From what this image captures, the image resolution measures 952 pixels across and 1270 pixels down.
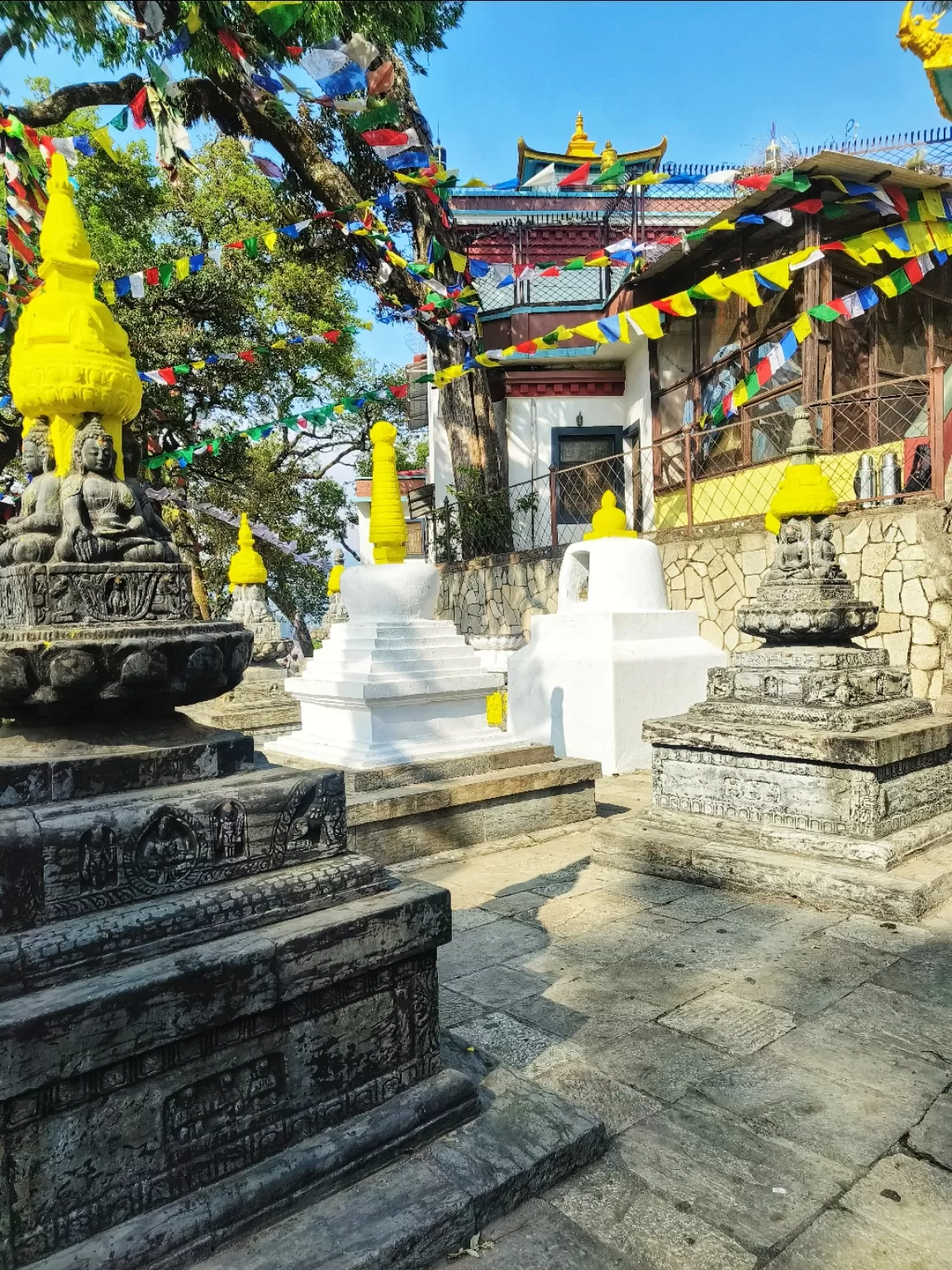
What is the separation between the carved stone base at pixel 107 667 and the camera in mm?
1993

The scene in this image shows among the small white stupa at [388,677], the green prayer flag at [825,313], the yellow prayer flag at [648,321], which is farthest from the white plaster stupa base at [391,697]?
the green prayer flag at [825,313]

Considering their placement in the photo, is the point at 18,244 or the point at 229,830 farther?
the point at 18,244

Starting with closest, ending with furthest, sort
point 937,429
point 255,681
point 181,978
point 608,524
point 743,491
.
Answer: point 181,978 < point 937,429 < point 608,524 < point 255,681 < point 743,491

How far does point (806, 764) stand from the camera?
14.8ft

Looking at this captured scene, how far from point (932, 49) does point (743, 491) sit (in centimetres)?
560

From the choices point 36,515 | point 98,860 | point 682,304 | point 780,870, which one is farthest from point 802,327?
point 98,860

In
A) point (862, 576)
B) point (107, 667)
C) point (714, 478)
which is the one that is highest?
point (714, 478)

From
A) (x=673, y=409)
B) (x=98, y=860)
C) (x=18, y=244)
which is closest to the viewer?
(x=98, y=860)

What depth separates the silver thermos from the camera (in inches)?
344

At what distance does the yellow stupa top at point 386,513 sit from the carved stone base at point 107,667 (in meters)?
4.48

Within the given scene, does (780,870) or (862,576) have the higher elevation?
(862,576)

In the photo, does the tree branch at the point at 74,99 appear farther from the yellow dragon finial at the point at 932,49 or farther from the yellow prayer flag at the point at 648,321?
the yellow dragon finial at the point at 932,49

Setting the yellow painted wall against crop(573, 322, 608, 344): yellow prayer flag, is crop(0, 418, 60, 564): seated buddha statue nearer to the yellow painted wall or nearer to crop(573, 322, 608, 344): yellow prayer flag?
crop(573, 322, 608, 344): yellow prayer flag

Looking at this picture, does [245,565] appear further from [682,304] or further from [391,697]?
[682,304]
